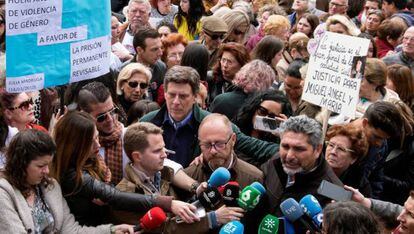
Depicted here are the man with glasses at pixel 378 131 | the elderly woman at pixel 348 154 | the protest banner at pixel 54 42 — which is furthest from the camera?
the man with glasses at pixel 378 131

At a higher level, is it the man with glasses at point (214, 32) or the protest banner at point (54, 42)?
the protest banner at point (54, 42)

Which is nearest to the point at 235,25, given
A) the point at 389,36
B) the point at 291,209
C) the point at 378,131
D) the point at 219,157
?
the point at 389,36

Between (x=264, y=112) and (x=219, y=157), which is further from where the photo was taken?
(x=264, y=112)

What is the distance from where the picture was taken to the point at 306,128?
6070 millimetres

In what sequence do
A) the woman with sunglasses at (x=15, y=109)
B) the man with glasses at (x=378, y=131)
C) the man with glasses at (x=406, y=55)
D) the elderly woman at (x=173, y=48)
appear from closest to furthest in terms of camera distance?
the woman with sunglasses at (x=15, y=109), the man with glasses at (x=378, y=131), the elderly woman at (x=173, y=48), the man with glasses at (x=406, y=55)

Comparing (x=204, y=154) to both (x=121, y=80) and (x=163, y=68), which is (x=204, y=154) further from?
(x=163, y=68)

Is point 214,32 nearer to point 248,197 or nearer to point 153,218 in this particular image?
point 248,197

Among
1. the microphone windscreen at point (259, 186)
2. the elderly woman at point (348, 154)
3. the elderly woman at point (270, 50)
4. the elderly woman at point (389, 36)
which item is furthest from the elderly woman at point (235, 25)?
the microphone windscreen at point (259, 186)

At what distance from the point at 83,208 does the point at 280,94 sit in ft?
7.75

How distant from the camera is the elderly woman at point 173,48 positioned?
10.3 metres

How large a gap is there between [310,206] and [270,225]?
41 cm

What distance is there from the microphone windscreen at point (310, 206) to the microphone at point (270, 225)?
0.32 m

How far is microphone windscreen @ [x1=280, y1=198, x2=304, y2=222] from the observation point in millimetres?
5316

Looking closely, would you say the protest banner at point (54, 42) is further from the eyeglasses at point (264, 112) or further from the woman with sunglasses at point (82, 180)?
the eyeglasses at point (264, 112)
